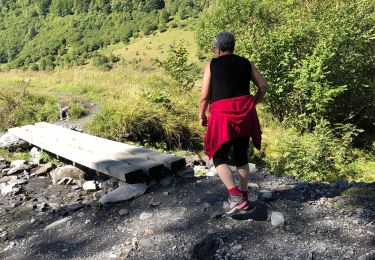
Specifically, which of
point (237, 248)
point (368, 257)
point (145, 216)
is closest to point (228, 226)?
point (237, 248)

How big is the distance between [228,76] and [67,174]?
153 inches

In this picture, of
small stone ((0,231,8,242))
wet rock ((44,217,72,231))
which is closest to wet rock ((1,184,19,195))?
small stone ((0,231,8,242))

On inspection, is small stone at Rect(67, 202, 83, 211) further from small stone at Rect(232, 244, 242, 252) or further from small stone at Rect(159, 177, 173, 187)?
small stone at Rect(232, 244, 242, 252)

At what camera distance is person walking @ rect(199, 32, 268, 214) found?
12.1 feet

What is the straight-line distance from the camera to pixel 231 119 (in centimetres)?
368

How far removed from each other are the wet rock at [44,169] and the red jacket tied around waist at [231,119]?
4.01 metres

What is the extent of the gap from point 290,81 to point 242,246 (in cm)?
859

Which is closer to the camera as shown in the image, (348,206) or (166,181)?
(348,206)

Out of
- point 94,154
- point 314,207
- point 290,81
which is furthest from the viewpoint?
point 290,81

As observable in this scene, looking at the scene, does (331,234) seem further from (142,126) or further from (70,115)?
(70,115)

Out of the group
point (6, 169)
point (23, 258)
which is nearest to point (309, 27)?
point (6, 169)

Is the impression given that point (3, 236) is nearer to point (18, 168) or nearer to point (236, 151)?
point (18, 168)

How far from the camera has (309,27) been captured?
11.8 m

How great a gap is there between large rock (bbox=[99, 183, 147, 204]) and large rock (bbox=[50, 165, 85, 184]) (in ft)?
5.48
